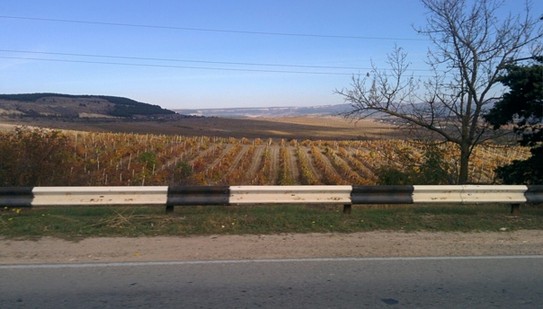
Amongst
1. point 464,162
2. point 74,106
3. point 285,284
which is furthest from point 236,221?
point 74,106

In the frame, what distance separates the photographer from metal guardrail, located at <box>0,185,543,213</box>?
8.45 m

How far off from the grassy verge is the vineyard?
17.1 ft

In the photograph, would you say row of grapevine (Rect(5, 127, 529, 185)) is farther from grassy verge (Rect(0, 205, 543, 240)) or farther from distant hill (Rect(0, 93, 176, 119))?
distant hill (Rect(0, 93, 176, 119))

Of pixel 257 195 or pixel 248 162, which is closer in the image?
pixel 257 195

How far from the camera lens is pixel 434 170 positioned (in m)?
15.5

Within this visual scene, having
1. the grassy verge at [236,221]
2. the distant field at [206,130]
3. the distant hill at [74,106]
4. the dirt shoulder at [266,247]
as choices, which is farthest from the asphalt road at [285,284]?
the distant hill at [74,106]

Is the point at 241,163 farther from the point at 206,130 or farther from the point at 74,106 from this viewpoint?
the point at 74,106

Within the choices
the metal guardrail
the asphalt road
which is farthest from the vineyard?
the asphalt road

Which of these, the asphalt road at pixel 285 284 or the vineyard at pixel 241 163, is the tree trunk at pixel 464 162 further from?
the asphalt road at pixel 285 284

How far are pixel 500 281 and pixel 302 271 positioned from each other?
7.38 feet

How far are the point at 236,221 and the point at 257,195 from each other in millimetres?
743

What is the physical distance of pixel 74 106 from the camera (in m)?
84.2

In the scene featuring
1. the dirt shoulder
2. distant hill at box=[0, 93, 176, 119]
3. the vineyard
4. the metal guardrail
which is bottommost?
the vineyard

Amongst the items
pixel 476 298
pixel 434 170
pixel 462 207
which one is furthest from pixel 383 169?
pixel 476 298
